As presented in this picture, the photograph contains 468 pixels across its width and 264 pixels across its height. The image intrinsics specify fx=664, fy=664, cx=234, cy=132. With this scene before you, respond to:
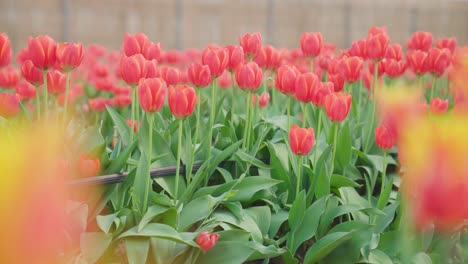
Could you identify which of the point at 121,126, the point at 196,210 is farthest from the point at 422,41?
the point at 196,210

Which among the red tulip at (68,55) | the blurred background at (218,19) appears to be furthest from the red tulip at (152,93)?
the blurred background at (218,19)

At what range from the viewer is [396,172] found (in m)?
1.68

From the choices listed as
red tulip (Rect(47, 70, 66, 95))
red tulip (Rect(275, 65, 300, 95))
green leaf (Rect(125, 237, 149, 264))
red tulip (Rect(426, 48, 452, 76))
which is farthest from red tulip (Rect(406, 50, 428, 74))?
green leaf (Rect(125, 237, 149, 264))

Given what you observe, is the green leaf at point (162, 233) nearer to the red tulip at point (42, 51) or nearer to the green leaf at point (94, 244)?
the green leaf at point (94, 244)

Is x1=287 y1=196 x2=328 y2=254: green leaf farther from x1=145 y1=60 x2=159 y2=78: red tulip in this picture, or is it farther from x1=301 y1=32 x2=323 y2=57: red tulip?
x1=301 y1=32 x2=323 y2=57: red tulip

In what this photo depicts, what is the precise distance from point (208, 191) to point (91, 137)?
0.26 metres

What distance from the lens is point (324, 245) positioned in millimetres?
1194

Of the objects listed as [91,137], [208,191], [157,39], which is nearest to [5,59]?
[91,137]

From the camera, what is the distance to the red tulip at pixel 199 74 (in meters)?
1.30

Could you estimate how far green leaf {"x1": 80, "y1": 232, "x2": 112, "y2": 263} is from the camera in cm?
100

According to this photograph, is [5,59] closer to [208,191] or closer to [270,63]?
[208,191]

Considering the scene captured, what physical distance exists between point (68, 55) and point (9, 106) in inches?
10.0

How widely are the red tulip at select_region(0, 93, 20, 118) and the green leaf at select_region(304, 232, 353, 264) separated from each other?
0.69 metres

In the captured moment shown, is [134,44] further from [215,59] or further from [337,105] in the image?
[337,105]
